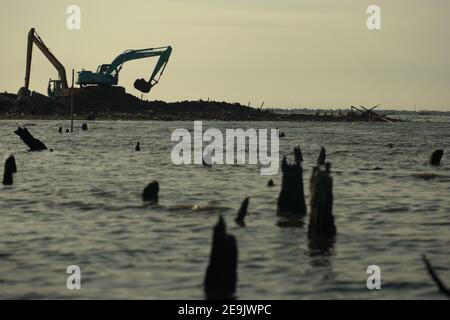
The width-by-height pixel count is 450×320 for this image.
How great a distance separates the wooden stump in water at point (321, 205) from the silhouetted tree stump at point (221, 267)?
4.96 meters

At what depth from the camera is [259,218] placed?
910 inches

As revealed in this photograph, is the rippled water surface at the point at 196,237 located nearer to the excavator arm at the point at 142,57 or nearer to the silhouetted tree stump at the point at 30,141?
the silhouetted tree stump at the point at 30,141

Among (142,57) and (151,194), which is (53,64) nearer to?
(142,57)

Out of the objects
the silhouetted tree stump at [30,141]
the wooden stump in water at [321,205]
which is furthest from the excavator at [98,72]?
the wooden stump in water at [321,205]

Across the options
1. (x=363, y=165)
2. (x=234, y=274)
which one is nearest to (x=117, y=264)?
(x=234, y=274)

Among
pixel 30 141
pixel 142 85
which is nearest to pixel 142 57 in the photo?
pixel 142 85

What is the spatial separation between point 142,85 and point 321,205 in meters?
101

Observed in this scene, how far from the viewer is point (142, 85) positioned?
11762 centimetres

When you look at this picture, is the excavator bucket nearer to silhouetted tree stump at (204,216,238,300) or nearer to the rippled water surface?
the rippled water surface

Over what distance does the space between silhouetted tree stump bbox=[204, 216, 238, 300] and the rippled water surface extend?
29 centimetres

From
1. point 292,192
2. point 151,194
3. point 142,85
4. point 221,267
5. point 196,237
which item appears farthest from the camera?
point 142,85
